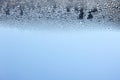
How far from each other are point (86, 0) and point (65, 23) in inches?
6.3

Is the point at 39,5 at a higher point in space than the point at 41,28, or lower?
higher

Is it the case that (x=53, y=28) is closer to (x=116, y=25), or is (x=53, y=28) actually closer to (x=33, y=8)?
(x=33, y=8)

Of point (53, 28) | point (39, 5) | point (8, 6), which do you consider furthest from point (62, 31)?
point (8, 6)

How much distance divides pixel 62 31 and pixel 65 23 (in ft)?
0.16

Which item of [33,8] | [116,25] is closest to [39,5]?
[33,8]

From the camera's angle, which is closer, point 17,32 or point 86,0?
point 86,0

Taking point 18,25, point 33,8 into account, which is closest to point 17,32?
point 18,25

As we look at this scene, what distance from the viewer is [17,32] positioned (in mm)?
1729

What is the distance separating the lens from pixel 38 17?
5.50 ft

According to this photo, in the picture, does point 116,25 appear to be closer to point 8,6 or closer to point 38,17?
point 38,17

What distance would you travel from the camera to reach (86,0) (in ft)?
5.20

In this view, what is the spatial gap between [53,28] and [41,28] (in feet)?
0.20

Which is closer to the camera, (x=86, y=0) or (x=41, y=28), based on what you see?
(x=86, y=0)

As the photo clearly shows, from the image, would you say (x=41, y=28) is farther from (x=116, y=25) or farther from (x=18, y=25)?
(x=116, y=25)
